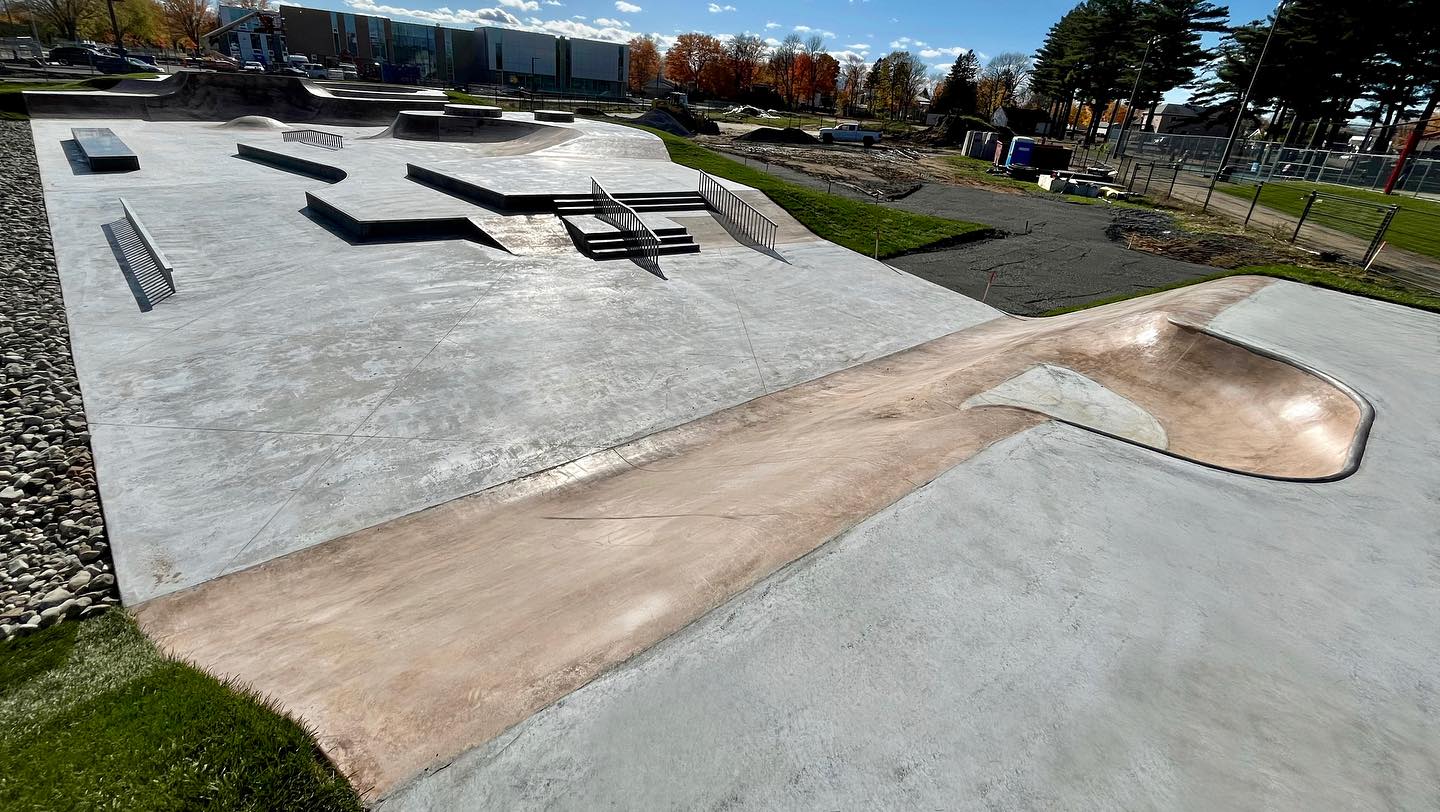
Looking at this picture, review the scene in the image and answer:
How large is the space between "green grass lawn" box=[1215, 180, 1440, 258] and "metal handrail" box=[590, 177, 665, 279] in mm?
27076

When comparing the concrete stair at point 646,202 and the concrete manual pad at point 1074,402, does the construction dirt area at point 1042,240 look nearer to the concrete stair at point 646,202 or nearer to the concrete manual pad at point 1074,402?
the concrete stair at point 646,202

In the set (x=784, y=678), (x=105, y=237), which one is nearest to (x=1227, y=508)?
(x=784, y=678)

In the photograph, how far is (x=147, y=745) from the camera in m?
3.31

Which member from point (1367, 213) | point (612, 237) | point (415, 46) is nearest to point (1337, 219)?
point (1367, 213)

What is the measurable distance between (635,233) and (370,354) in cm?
832

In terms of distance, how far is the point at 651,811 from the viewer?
123 inches

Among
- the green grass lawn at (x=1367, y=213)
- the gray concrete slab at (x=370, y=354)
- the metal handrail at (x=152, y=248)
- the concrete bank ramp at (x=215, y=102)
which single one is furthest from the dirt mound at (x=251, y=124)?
the green grass lawn at (x=1367, y=213)

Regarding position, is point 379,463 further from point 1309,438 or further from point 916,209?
point 916,209

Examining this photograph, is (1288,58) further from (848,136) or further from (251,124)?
(251,124)

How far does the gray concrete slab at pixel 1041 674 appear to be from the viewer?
3275 mm

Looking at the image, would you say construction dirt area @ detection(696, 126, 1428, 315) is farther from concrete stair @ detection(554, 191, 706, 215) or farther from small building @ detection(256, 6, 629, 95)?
Answer: small building @ detection(256, 6, 629, 95)

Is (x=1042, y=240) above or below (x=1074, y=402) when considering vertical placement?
above

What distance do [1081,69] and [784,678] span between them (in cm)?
8930

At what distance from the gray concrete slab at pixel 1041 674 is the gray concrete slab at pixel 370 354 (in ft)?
14.4
